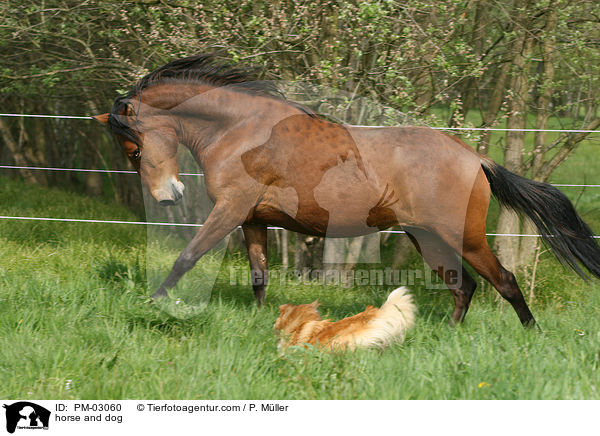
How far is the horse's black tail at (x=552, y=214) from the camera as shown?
398 centimetres

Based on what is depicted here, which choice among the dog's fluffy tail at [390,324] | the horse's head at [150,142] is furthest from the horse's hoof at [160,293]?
the dog's fluffy tail at [390,324]

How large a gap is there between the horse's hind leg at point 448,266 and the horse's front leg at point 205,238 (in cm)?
130

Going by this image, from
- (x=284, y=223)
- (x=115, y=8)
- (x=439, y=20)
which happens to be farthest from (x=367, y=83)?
(x=115, y=8)

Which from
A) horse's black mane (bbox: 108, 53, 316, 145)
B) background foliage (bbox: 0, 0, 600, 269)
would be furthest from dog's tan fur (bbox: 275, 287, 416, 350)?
background foliage (bbox: 0, 0, 600, 269)

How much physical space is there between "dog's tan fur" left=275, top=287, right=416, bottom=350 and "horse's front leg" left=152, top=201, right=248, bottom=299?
2.43 ft

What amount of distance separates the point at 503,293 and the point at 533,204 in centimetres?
68

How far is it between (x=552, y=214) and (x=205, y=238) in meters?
2.47

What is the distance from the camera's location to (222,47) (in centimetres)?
468

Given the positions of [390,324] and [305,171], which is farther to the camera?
[305,171]
